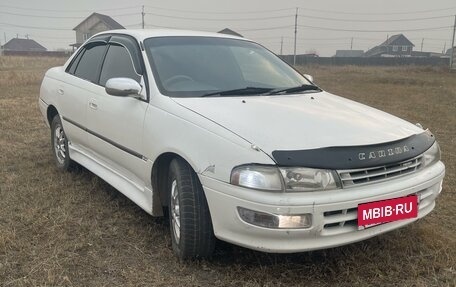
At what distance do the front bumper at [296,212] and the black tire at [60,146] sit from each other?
8.75 ft

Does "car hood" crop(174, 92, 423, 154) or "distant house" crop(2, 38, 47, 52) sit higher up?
"car hood" crop(174, 92, 423, 154)

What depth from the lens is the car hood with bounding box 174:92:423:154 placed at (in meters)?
2.48

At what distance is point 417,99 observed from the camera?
39.0 ft

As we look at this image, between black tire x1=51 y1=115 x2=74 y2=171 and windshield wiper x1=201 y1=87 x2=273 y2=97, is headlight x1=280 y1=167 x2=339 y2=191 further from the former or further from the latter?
black tire x1=51 y1=115 x2=74 y2=171

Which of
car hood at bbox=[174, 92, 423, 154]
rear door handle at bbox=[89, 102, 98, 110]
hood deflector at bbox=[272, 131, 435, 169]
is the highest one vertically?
car hood at bbox=[174, 92, 423, 154]

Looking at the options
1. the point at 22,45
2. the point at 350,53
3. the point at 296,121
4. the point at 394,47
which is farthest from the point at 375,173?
the point at 22,45

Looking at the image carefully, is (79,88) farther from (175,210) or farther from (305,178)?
(305,178)

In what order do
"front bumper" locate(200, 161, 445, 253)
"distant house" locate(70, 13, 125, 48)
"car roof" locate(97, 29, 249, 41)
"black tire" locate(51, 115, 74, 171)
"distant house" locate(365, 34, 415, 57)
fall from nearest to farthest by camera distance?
"front bumper" locate(200, 161, 445, 253) → "car roof" locate(97, 29, 249, 41) → "black tire" locate(51, 115, 74, 171) → "distant house" locate(70, 13, 125, 48) → "distant house" locate(365, 34, 415, 57)

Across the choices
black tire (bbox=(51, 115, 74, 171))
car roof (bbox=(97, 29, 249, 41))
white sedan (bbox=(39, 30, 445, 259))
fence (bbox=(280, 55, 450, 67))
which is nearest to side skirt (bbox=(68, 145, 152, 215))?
white sedan (bbox=(39, 30, 445, 259))

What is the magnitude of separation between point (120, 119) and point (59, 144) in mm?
1864

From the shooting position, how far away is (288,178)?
2324 millimetres

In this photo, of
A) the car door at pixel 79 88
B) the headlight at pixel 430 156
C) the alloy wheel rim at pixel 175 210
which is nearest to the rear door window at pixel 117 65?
the car door at pixel 79 88

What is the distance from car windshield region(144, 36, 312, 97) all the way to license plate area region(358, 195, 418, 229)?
4.15ft

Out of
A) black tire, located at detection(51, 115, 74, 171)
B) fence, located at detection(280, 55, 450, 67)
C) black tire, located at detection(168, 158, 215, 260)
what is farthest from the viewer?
fence, located at detection(280, 55, 450, 67)
